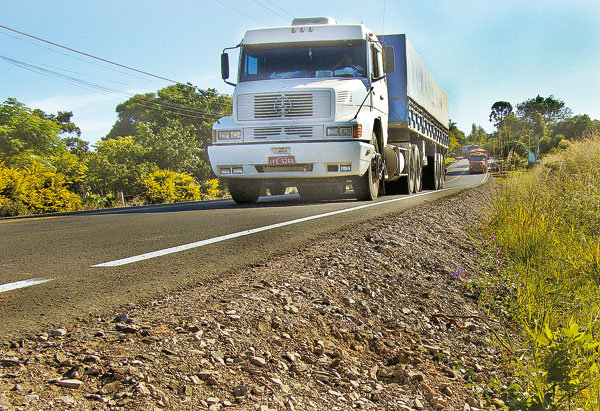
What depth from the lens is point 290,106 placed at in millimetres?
8828

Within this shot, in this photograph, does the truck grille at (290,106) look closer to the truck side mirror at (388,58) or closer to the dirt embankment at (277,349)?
the truck side mirror at (388,58)

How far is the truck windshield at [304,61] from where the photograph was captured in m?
9.48

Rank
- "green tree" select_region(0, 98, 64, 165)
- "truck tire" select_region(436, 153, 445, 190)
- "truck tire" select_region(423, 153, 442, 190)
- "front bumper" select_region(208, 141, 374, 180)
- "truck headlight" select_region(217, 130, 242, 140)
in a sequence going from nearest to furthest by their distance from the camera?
1. "front bumper" select_region(208, 141, 374, 180)
2. "truck headlight" select_region(217, 130, 242, 140)
3. "truck tire" select_region(423, 153, 442, 190)
4. "truck tire" select_region(436, 153, 445, 190)
5. "green tree" select_region(0, 98, 64, 165)

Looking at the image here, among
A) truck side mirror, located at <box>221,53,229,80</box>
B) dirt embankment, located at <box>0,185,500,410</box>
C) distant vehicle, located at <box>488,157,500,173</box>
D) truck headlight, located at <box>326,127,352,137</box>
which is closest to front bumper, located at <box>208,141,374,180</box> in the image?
truck headlight, located at <box>326,127,352,137</box>

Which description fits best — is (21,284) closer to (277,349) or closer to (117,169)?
(277,349)

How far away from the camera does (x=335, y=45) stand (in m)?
9.72

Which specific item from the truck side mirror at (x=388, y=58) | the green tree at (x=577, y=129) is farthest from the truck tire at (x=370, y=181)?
the green tree at (x=577, y=129)

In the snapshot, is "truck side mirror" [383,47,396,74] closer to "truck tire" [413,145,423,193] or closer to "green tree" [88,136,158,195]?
"truck tire" [413,145,423,193]

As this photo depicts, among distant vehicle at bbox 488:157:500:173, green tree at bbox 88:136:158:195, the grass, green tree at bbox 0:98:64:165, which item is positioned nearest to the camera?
the grass

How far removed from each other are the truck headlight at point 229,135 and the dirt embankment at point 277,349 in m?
5.07

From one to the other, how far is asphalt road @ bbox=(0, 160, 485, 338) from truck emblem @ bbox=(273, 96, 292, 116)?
242 cm

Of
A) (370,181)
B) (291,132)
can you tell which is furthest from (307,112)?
(370,181)

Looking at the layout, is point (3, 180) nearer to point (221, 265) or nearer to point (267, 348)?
point (221, 265)

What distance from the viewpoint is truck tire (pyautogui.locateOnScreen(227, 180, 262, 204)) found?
9859 millimetres
